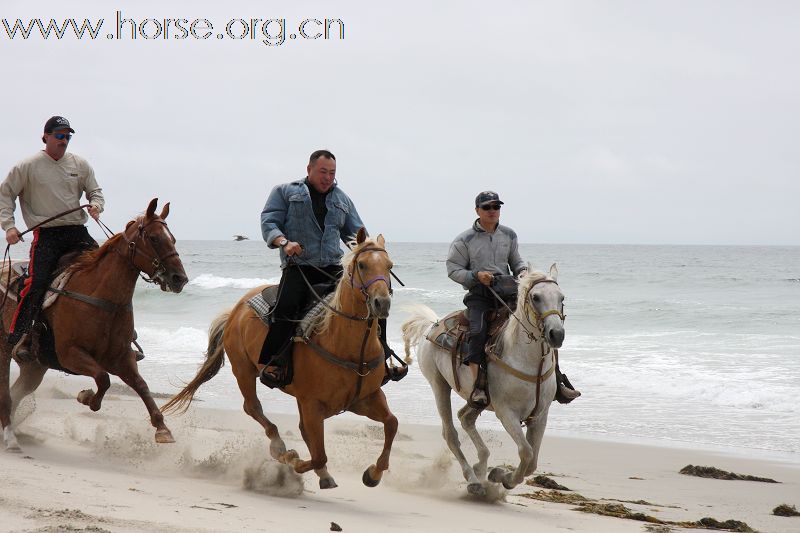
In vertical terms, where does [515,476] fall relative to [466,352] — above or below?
below

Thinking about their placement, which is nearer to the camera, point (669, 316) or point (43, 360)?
point (43, 360)

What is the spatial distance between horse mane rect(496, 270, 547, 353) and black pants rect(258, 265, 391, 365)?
1.15 meters

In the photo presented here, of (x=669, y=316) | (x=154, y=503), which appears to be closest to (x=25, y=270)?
(x=154, y=503)

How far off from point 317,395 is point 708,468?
16.2ft

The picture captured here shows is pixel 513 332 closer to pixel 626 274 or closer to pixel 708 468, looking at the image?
pixel 708 468

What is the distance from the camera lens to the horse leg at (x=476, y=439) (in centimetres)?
817

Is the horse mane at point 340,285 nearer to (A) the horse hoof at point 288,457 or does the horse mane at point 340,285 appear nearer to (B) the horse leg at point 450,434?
(A) the horse hoof at point 288,457

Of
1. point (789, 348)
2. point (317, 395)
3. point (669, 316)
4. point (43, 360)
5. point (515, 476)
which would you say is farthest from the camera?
point (669, 316)

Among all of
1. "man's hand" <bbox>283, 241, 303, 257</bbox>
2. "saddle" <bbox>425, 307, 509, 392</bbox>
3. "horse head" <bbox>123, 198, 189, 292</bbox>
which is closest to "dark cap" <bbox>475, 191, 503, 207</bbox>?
"saddle" <bbox>425, 307, 509, 392</bbox>

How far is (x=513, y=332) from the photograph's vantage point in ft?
25.6

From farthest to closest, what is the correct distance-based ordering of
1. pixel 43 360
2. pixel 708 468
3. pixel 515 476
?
pixel 708 468
pixel 43 360
pixel 515 476

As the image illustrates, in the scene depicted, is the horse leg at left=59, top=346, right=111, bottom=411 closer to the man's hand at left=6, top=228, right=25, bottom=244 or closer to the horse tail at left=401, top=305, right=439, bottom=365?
the man's hand at left=6, top=228, right=25, bottom=244

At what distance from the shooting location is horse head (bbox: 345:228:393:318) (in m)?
6.11

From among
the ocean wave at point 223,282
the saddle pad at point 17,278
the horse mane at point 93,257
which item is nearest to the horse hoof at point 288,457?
the horse mane at point 93,257
